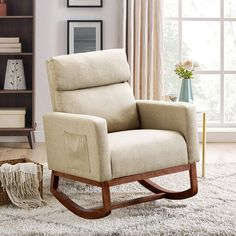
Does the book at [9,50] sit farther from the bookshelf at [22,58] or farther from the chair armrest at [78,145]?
the chair armrest at [78,145]

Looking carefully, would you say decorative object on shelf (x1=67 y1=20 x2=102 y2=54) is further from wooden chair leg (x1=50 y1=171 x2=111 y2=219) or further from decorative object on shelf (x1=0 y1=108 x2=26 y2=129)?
wooden chair leg (x1=50 y1=171 x2=111 y2=219)

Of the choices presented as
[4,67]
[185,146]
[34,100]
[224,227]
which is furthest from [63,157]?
[4,67]

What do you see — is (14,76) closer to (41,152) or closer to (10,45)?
(10,45)

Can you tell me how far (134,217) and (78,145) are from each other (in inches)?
19.4

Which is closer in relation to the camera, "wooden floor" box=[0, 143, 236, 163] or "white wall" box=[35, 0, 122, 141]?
"wooden floor" box=[0, 143, 236, 163]

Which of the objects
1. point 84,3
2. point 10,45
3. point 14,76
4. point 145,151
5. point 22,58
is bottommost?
point 145,151

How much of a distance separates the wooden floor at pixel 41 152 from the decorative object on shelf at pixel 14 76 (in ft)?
1.78

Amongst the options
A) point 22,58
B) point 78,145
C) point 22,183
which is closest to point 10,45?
point 22,58

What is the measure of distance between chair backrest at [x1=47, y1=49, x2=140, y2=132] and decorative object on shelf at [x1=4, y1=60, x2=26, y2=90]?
1764 millimetres

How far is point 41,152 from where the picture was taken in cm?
543

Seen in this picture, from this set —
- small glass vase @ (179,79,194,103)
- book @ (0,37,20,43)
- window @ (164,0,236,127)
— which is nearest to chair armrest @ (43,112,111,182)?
small glass vase @ (179,79,194,103)

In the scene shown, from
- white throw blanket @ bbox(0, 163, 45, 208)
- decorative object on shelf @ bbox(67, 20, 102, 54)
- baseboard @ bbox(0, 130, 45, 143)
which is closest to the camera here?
white throw blanket @ bbox(0, 163, 45, 208)

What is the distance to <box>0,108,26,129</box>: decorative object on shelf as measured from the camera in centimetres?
559

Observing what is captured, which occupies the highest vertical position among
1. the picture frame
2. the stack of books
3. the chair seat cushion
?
the picture frame
